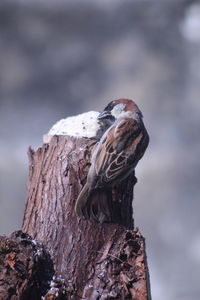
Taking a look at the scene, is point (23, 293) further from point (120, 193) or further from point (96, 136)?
point (96, 136)

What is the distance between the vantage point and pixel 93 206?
290 centimetres

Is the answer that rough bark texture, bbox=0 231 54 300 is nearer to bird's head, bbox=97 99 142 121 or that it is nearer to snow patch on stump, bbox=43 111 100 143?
snow patch on stump, bbox=43 111 100 143

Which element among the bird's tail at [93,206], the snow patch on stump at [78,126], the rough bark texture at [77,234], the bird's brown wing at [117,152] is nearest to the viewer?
the rough bark texture at [77,234]

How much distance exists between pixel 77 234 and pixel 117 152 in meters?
0.58

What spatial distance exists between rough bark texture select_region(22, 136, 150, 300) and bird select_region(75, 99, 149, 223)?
0.06m

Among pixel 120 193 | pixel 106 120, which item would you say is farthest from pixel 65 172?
pixel 106 120

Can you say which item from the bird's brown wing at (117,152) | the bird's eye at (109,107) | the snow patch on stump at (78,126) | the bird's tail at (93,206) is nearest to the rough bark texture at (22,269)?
the bird's tail at (93,206)

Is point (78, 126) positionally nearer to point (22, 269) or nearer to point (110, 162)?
point (110, 162)

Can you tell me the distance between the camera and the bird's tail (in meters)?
2.85

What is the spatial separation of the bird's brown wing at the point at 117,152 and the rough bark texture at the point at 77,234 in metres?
0.08

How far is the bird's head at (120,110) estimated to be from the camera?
3.47m

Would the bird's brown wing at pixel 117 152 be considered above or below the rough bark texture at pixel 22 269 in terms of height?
above

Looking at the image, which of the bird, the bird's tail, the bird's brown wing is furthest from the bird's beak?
the bird's tail

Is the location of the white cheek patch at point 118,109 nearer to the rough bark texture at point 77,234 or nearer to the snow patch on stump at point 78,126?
the snow patch on stump at point 78,126
